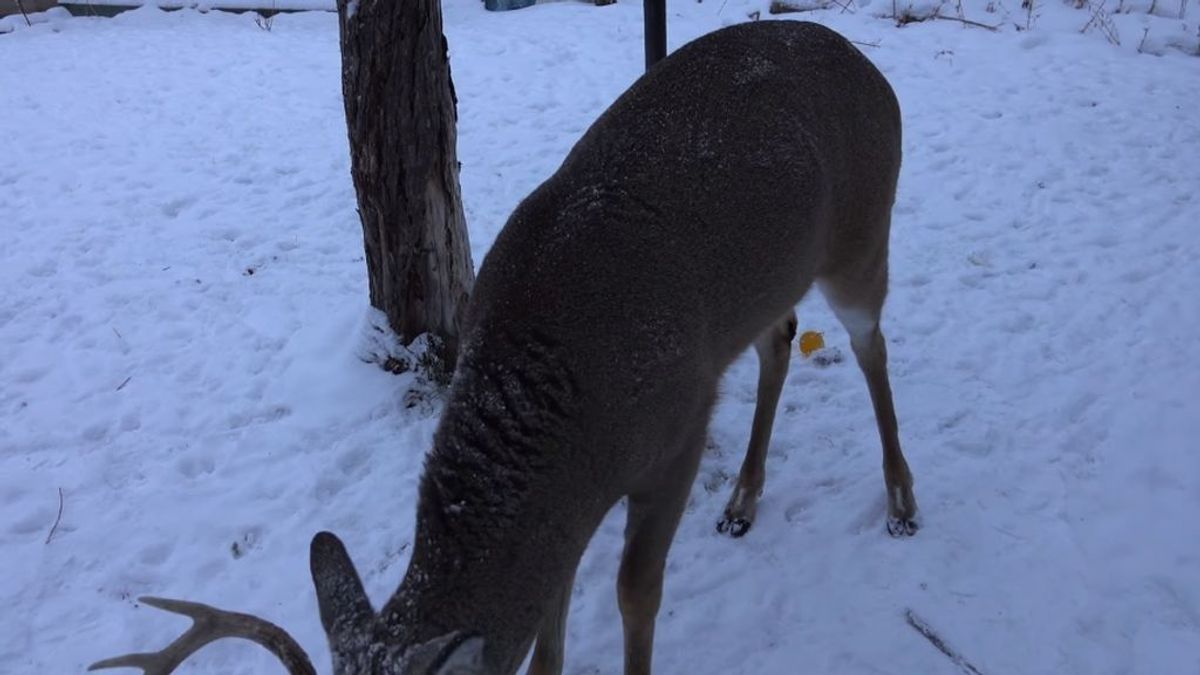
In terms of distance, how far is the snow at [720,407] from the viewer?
140 inches

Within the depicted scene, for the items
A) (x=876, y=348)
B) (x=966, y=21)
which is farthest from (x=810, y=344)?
(x=966, y=21)

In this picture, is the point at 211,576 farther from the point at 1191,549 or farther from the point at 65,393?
the point at 1191,549

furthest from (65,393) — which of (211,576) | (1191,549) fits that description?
(1191,549)

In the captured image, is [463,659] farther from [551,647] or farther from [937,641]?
[937,641]

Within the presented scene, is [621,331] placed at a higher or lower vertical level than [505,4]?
higher

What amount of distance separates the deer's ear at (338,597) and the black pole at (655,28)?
2812mm

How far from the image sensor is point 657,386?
272 centimetres

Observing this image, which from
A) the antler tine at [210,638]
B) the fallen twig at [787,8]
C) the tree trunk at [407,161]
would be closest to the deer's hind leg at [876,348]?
the tree trunk at [407,161]

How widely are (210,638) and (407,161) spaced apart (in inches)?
104

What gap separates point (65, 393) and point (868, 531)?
12.8ft

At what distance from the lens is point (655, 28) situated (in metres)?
4.45

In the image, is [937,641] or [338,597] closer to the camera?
[338,597]

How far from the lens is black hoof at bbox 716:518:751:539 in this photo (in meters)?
3.97

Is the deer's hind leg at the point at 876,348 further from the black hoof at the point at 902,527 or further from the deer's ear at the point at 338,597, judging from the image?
the deer's ear at the point at 338,597
